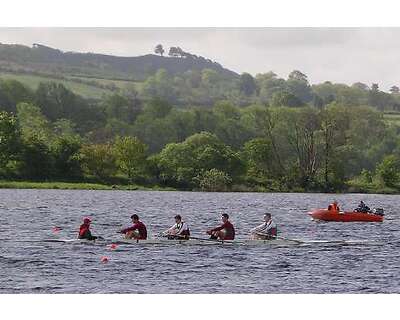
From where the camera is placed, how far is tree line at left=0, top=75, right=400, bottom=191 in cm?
14638

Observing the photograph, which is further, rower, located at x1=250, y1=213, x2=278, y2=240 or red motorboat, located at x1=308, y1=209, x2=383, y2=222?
red motorboat, located at x1=308, y1=209, x2=383, y2=222

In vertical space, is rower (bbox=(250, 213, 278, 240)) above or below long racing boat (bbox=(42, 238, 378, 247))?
above

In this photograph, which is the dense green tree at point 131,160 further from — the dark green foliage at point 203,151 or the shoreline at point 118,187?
the shoreline at point 118,187

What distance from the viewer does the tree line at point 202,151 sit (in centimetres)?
14638

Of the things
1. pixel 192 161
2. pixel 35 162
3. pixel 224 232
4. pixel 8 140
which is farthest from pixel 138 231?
pixel 192 161

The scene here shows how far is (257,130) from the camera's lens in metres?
193

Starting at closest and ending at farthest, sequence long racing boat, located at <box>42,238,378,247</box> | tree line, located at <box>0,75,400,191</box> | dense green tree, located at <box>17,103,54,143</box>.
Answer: long racing boat, located at <box>42,238,378,247</box> → tree line, located at <box>0,75,400,191</box> → dense green tree, located at <box>17,103,54,143</box>

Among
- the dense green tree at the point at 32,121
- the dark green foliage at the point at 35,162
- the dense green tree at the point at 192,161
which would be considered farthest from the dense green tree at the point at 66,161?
the dense green tree at the point at 192,161

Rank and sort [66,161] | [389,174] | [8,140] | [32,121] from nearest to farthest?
[8,140], [66,161], [389,174], [32,121]

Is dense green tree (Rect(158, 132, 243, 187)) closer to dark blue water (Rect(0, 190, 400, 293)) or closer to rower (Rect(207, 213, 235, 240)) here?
dark blue water (Rect(0, 190, 400, 293))

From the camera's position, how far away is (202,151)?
160625 millimetres
